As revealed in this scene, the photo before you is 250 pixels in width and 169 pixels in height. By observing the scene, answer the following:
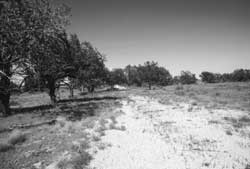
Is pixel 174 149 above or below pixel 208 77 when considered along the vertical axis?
below

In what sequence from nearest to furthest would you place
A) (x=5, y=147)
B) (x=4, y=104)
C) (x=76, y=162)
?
1. (x=76, y=162)
2. (x=5, y=147)
3. (x=4, y=104)

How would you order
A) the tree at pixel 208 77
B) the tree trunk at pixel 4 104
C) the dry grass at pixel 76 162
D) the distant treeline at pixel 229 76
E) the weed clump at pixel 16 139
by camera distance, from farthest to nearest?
1. the tree at pixel 208 77
2. the distant treeline at pixel 229 76
3. the tree trunk at pixel 4 104
4. the weed clump at pixel 16 139
5. the dry grass at pixel 76 162

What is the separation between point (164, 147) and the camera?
632 centimetres

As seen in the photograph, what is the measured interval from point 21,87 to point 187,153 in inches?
555

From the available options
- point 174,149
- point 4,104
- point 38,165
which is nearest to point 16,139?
point 38,165

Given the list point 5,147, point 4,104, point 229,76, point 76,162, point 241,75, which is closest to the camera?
point 76,162

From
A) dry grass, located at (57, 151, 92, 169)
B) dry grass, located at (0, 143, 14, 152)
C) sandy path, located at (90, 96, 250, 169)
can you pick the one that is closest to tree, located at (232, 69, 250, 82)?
sandy path, located at (90, 96, 250, 169)

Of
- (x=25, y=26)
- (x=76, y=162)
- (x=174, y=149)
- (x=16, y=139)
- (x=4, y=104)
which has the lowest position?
(x=174, y=149)

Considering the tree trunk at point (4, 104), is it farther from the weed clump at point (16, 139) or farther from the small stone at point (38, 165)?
the small stone at point (38, 165)

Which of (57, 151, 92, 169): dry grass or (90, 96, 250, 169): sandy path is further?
(90, 96, 250, 169): sandy path

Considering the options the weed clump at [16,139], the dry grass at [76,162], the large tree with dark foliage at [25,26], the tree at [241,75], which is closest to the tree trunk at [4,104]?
the large tree with dark foliage at [25,26]

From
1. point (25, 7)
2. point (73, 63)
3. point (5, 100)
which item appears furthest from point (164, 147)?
point (73, 63)

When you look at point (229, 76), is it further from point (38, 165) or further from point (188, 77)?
point (38, 165)

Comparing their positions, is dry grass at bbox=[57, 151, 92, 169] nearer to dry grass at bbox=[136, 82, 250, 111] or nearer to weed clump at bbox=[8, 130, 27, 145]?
weed clump at bbox=[8, 130, 27, 145]
